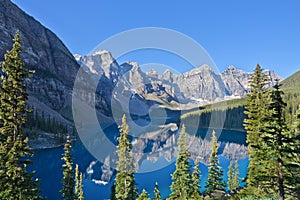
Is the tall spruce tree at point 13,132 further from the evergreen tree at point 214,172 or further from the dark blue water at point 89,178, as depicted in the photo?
the dark blue water at point 89,178

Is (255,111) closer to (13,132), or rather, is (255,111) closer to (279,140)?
(279,140)

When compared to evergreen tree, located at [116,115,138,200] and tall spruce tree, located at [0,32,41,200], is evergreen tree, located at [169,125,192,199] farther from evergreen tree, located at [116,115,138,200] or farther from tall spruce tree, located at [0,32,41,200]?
tall spruce tree, located at [0,32,41,200]

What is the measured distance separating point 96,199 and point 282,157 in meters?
51.9

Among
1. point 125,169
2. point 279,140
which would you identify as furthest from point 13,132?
point 279,140

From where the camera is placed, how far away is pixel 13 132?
1798cm

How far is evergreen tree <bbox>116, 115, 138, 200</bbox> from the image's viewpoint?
3170 cm

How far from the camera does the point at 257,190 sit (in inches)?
1003

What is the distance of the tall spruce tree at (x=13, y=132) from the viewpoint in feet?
55.8

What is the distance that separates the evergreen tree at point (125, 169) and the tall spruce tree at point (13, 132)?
1452cm

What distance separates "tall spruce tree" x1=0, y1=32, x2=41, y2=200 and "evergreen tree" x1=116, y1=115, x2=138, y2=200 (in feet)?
47.6

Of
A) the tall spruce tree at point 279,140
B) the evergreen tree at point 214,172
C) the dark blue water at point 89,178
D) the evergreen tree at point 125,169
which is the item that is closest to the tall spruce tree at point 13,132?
the evergreen tree at point 125,169

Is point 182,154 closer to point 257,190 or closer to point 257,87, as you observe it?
point 257,190

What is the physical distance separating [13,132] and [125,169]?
58.0 ft

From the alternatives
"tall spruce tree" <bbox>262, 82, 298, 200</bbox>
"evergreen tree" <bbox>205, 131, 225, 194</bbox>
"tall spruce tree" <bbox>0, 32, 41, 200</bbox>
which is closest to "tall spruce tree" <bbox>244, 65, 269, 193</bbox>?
"tall spruce tree" <bbox>262, 82, 298, 200</bbox>
